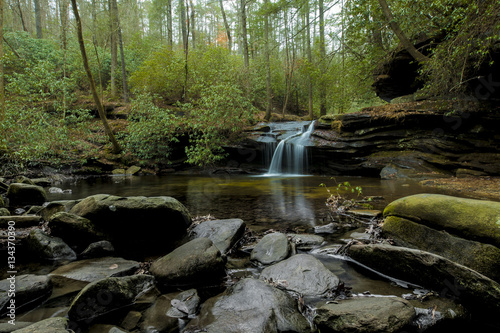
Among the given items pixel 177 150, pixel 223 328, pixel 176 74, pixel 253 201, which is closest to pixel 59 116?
pixel 177 150

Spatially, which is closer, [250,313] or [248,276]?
[250,313]

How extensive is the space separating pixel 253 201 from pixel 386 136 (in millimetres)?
9021

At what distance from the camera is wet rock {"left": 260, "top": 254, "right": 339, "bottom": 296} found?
2500mm

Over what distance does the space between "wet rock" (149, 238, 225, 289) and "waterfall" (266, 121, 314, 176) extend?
12235mm

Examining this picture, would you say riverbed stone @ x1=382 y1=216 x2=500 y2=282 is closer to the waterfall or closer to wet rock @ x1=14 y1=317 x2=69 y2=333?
wet rock @ x1=14 y1=317 x2=69 y2=333

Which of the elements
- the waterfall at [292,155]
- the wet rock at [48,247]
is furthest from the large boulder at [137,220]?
the waterfall at [292,155]

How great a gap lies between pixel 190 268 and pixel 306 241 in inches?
72.4

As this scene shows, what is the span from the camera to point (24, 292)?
237 cm

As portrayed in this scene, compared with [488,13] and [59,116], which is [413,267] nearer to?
[488,13]

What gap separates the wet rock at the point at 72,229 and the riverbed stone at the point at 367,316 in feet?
12.0

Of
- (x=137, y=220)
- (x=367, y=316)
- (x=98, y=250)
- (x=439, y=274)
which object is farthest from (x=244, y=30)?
(x=367, y=316)

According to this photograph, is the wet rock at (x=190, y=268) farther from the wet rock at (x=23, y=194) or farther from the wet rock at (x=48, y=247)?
the wet rock at (x=23, y=194)

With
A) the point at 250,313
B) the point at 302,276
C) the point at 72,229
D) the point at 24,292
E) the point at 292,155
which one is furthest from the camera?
the point at 292,155

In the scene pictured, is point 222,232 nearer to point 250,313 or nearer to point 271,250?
point 271,250
